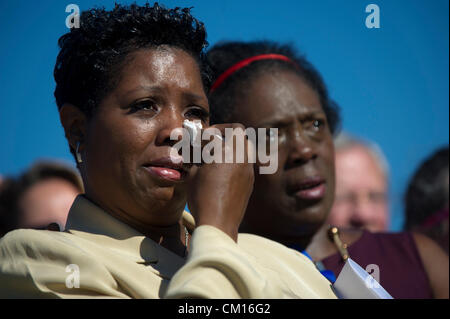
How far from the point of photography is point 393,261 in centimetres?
373

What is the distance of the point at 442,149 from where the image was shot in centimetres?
474

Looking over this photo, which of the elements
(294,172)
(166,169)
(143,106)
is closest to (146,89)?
(143,106)

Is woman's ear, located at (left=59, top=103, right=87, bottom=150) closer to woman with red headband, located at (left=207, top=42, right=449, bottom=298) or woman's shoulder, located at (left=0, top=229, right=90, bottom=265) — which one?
woman's shoulder, located at (left=0, top=229, right=90, bottom=265)

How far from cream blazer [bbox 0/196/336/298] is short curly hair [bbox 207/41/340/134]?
1.50m

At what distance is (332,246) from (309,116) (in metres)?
0.72

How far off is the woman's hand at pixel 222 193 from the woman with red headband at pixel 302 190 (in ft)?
4.33

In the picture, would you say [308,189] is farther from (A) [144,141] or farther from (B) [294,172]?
(A) [144,141]

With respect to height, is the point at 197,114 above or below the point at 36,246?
above

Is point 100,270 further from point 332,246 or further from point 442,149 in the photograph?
point 442,149

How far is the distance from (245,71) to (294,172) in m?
0.73

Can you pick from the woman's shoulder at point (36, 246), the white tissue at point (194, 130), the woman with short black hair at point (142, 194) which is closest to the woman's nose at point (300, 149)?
the woman with short black hair at point (142, 194)

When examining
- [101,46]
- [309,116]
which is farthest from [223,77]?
[101,46]

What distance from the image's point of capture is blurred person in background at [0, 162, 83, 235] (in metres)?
4.61

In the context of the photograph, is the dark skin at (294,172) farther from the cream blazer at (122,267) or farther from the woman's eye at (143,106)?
the woman's eye at (143,106)
